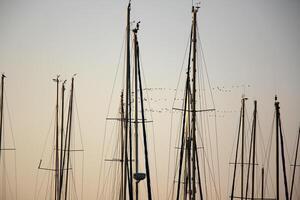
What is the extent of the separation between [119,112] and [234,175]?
229cm

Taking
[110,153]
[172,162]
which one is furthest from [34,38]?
[172,162]

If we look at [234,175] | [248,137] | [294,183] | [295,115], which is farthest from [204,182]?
[295,115]

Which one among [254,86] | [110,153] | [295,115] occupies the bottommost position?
[110,153]

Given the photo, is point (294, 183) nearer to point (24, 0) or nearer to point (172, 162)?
point (172, 162)

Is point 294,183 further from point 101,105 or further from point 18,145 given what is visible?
point 18,145

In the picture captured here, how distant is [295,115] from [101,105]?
11.7ft

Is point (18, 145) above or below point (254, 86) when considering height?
below

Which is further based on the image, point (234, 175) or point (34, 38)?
point (34, 38)

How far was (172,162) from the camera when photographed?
6.97 m

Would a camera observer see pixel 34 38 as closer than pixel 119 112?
No

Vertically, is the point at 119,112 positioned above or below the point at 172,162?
above

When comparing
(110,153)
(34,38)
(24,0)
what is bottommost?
(110,153)

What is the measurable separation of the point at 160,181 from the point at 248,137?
5.86ft

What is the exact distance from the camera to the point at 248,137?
22.7 feet
